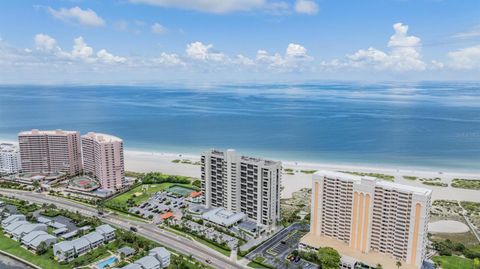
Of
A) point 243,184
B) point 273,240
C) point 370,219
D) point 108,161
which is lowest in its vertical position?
point 273,240

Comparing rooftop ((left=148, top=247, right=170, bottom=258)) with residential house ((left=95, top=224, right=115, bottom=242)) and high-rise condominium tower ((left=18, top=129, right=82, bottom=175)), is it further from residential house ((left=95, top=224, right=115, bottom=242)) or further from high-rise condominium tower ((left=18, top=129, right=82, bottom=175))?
high-rise condominium tower ((left=18, top=129, right=82, bottom=175))

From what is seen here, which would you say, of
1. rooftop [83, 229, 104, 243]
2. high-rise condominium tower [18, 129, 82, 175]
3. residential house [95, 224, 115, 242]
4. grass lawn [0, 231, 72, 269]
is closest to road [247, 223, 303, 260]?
residential house [95, 224, 115, 242]

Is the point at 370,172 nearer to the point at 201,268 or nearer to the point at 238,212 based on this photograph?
the point at 238,212

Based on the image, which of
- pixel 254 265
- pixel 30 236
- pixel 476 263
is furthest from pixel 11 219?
pixel 476 263

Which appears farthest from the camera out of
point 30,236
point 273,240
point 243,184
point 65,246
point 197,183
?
point 197,183

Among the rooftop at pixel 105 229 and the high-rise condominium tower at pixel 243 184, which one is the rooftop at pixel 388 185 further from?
the rooftop at pixel 105 229

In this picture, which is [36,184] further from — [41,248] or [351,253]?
[351,253]
